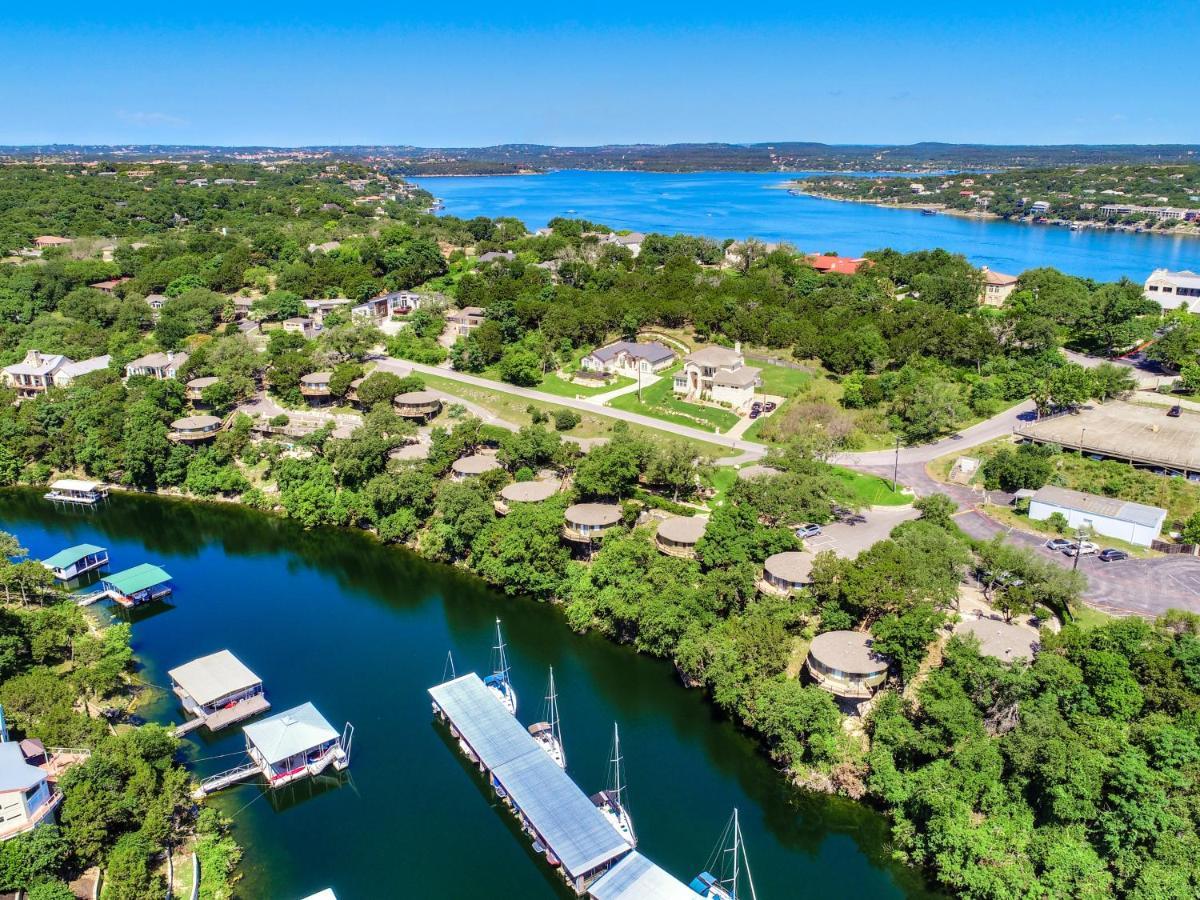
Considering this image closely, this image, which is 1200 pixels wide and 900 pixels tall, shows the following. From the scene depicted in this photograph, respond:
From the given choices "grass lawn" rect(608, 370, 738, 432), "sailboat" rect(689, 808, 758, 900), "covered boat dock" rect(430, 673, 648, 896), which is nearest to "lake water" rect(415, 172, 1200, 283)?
"grass lawn" rect(608, 370, 738, 432)

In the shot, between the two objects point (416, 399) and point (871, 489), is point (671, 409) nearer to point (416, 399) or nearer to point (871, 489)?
point (871, 489)

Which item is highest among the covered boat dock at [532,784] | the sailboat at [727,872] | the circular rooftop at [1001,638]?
the circular rooftop at [1001,638]

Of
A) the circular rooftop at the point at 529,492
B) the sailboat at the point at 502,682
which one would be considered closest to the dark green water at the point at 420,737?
the sailboat at the point at 502,682

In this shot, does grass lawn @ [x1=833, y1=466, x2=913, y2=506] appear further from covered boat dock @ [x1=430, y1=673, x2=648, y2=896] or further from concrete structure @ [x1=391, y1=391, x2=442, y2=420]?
concrete structure @ [x1=391, y1=391, x2=442, y2=420]

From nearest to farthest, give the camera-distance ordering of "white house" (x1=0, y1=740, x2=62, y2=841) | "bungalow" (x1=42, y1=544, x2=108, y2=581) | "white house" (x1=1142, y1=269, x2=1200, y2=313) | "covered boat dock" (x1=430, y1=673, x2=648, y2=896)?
"white house" (x1=0, y1=740, x2=62, y2=841) < "covered boat dock" (x1=430, y1=673, x2=648, y2=896) < "bungalow" (x1=42, y1=544, x2=108, y2=581) < "white house" (x1=1142, y1=269, x2=1200, y2=313)

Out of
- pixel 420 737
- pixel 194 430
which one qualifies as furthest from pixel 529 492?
pixel 194 430

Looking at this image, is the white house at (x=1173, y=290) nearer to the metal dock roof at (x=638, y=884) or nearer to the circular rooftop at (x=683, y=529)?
the circular rooftop at (x=683, y=529)
